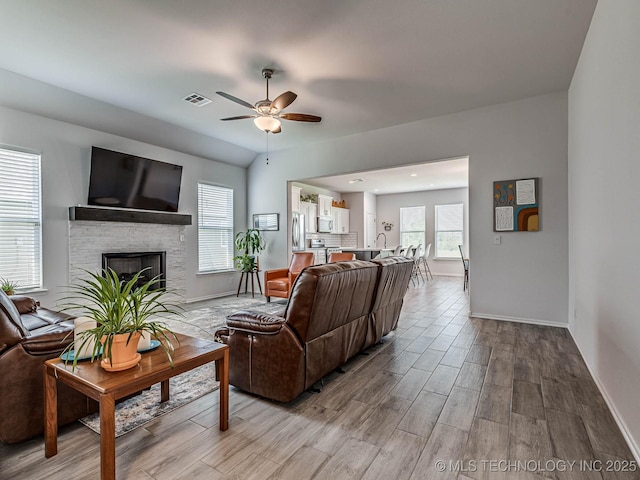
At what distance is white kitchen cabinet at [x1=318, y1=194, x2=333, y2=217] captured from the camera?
9474 millimetres

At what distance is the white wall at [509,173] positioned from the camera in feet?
13.4

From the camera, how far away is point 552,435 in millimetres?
1886

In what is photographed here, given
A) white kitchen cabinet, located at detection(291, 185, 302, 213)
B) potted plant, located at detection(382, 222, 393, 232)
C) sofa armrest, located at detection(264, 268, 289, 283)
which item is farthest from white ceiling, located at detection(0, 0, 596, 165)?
potted plant, located at detection(382, 222, 393, 232)

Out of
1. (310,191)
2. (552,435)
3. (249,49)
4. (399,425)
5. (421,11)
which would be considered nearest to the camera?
(552,435)

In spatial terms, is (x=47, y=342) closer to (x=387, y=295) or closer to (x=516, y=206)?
(x=387, y=295)

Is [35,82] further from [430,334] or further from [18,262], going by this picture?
[430,334]

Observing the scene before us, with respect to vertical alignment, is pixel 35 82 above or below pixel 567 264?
above

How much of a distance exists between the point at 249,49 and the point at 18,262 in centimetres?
379

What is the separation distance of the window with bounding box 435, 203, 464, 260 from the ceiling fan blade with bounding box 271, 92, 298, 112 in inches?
309

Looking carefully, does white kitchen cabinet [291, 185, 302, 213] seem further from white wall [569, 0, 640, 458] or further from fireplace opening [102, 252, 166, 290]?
white wall [569, 0, 640, 458]

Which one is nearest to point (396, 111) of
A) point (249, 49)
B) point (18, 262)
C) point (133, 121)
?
point (249, 49)

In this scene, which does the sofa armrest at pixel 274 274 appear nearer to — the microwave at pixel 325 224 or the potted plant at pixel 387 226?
the microwave at pixel 325 224

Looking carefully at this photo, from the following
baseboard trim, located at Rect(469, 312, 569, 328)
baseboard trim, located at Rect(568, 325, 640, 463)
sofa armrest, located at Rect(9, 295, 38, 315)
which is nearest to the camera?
baseboard trim, located at Rect(568, 325, 640, 463)

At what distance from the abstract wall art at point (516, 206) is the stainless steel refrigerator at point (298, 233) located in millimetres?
4739
